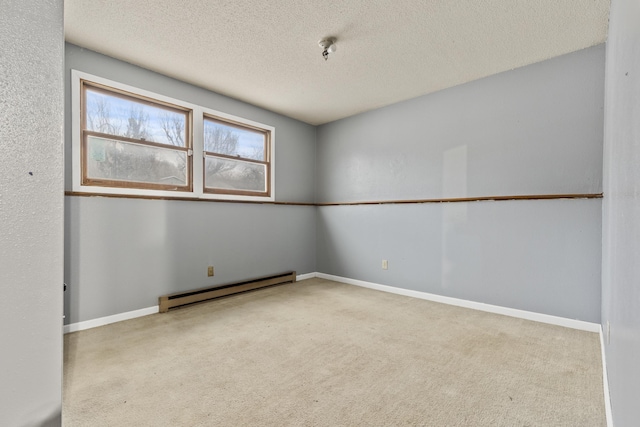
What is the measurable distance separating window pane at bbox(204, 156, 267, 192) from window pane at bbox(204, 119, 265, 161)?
110 mm

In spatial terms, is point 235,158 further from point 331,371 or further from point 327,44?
point 331,371

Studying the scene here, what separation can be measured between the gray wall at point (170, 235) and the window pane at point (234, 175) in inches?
9.9

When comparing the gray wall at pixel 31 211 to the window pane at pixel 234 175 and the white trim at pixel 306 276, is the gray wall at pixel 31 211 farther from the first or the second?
the white trim at pixel 306 276

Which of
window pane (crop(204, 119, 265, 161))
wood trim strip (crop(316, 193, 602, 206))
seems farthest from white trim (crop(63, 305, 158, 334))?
wood trim strip (crop(316, 193, 602, 206))

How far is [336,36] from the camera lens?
2.38 meters

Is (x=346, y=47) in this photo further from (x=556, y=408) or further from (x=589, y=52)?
(x=556, y=408)

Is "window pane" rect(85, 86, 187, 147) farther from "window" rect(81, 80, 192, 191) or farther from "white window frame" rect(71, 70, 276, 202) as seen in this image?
"white window frame" rect(71, 70, 276, 202)

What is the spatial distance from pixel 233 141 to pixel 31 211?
126 inches

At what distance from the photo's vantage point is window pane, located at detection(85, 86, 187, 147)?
2650mm

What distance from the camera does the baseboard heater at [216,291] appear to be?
2.96 meters

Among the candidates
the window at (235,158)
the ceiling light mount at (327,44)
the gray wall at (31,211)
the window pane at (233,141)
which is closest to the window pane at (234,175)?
the window at (235,158)

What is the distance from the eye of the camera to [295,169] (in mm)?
4449

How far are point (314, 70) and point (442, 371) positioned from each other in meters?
2.76

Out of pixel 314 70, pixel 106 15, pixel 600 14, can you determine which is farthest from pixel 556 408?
pixel 106 15
